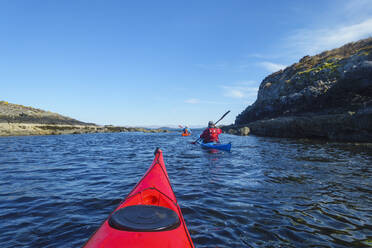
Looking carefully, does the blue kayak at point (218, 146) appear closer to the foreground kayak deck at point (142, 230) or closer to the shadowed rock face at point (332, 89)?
the foreground kayak deck at point (142, 230)

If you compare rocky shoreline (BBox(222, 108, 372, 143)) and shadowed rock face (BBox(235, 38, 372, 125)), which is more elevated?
shadowed rock face (BBox(235, 38, 372, 125))

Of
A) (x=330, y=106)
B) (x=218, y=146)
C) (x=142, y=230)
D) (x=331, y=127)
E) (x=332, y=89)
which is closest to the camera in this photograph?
(x=142, y=230)

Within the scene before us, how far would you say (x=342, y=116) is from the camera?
18.8 m

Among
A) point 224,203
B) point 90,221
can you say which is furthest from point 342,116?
point 90,221

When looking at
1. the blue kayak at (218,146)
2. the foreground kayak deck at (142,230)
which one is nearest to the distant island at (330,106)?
the blue kayak at (218,146)

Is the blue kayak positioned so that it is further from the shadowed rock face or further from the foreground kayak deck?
the shadowed rock face

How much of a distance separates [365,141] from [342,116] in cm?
293

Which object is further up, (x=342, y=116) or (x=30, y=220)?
(x=342, y=116)

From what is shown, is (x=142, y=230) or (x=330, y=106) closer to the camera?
(x=142, y=230)

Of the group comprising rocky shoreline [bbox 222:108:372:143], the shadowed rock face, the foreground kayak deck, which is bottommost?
the foreground kayak deck

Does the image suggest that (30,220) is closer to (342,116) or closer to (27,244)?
(27,244)

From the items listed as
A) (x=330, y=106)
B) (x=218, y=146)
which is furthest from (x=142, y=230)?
(x=330, y=106)

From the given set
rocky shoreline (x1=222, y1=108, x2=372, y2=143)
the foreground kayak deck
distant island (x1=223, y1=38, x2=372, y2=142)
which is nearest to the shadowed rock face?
distant island (x1=223, y1=38, x2=372, y2=142)

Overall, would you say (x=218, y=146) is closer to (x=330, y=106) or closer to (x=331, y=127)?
(x=331, y=127)
